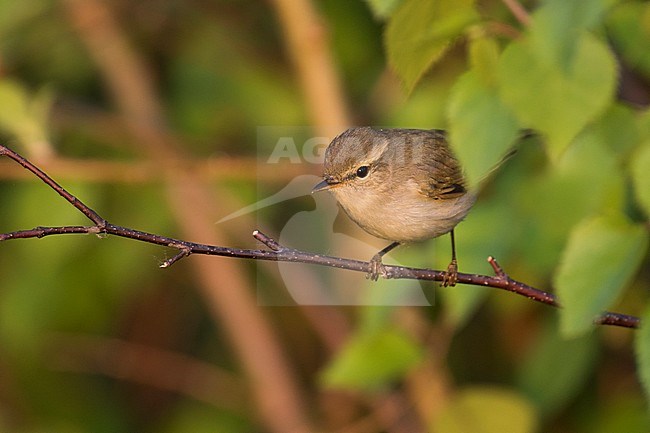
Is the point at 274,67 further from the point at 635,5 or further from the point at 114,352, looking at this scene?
the point at 635,5

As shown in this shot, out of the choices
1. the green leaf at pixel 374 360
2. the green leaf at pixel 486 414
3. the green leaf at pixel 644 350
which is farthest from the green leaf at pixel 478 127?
the green leaf at pixel 486 414

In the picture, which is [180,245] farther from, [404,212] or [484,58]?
[484,58]

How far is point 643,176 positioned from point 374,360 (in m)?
1.32

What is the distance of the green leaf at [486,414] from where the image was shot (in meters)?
3.28

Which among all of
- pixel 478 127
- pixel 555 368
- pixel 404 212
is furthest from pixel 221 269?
pixel 478 127

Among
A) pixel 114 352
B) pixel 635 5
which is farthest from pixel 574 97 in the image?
pixel 114 352

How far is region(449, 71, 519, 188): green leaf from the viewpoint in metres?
2.07

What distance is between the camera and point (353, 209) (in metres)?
2.26

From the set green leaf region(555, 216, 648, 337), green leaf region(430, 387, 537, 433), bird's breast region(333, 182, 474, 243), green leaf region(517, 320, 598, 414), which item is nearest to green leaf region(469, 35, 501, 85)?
bird's breast region(333, 182, 474, 243)

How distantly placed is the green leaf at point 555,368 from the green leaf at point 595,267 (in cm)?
151

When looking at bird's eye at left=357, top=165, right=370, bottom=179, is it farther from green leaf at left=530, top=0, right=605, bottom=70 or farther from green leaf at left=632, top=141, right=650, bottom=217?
green leaf at left=632, top=141, right=650, bottom=217

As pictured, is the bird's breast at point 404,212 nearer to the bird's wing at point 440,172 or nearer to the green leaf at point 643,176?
the bird's wing at point 440,172

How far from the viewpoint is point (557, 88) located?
217cm

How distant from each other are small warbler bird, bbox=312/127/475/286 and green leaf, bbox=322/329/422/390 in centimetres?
86
